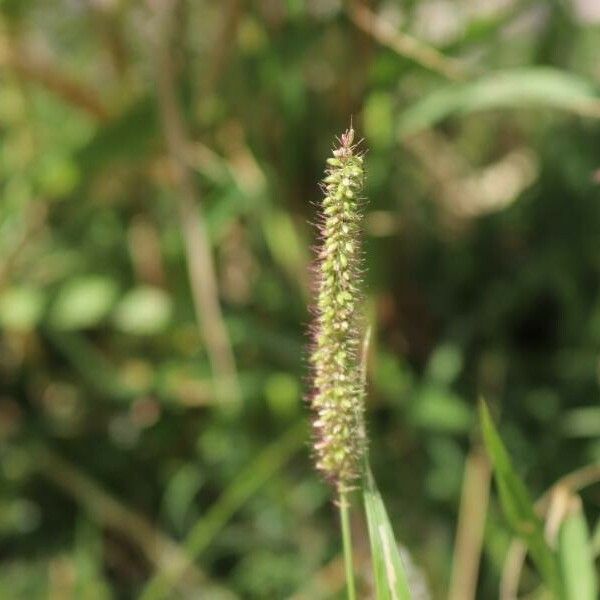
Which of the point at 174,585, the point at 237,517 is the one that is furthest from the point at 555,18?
the point at 174,585

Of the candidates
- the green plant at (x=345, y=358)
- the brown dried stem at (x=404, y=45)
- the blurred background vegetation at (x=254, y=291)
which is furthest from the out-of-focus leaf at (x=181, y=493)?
the green plant at (x=345, y=358)

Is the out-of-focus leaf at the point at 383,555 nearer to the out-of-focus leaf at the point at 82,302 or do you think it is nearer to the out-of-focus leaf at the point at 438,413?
the out-of-focus leaf at the point at 438,413

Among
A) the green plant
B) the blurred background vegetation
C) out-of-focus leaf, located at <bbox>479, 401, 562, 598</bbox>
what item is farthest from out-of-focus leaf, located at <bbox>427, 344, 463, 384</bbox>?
the green plant

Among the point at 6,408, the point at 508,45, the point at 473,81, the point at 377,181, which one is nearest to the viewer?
the point at 473,81

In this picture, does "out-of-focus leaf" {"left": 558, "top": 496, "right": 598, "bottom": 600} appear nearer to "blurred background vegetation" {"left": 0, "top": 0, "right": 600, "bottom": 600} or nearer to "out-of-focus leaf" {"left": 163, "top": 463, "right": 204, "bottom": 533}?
"blurred background vegetation" {"left": 0, "top": 0, "right": 600, "bottom": 600}

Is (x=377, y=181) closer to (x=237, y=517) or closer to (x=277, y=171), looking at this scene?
(x=277, y=171)

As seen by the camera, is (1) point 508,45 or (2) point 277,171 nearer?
(2) point 277,171
